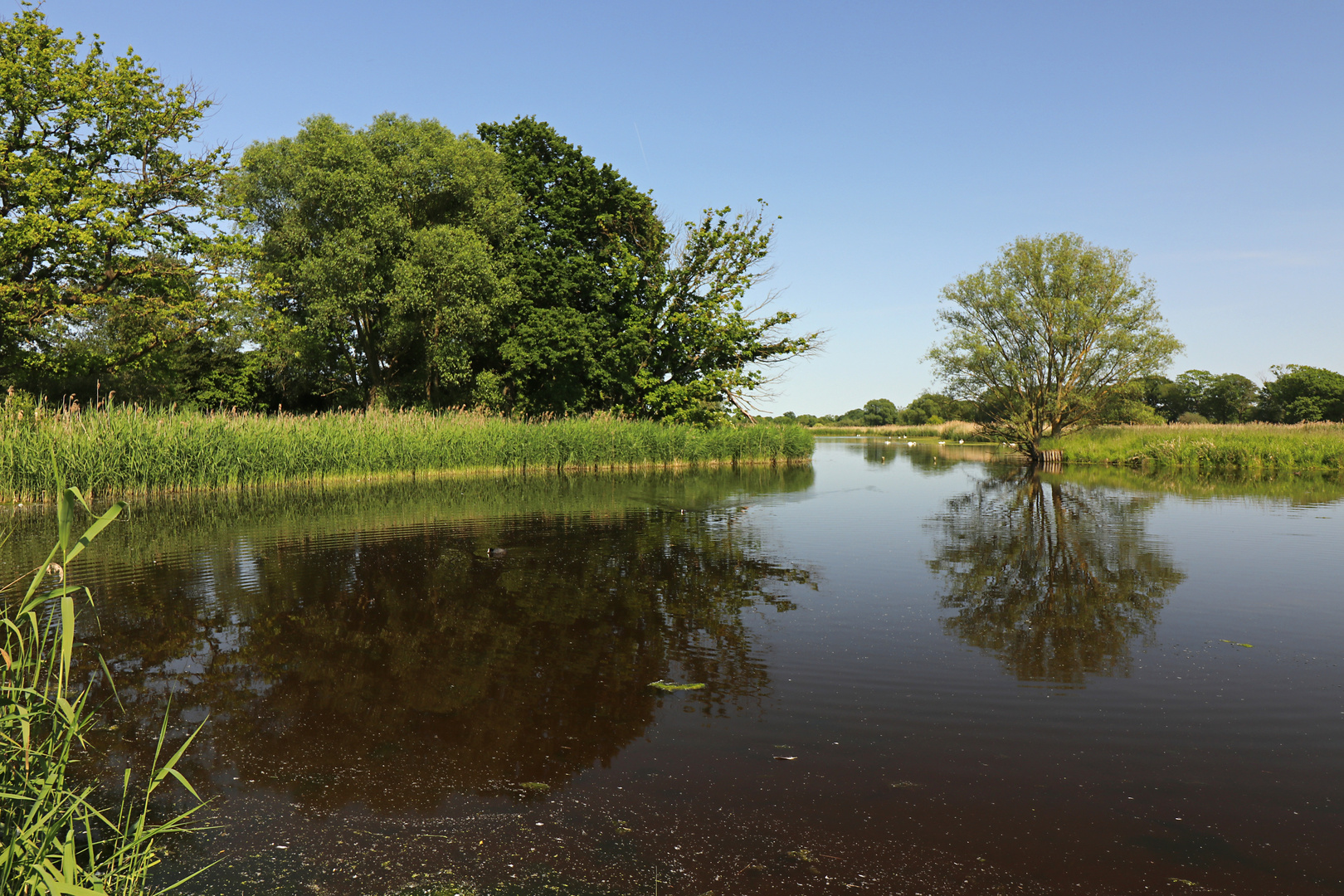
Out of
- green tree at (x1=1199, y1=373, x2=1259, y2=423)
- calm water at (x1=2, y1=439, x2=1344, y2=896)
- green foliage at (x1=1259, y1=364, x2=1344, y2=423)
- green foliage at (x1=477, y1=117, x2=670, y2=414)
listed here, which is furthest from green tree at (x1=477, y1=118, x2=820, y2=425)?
green tree at (x1=1199, y1=373, x2=1259, y2=423)

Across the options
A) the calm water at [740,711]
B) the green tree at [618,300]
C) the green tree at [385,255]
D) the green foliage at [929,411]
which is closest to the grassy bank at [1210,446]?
the green tree at [618,300]

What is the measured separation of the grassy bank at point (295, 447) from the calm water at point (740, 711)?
6.13 m

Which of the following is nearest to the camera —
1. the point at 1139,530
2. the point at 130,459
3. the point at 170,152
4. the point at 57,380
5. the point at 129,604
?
the point at 129,604

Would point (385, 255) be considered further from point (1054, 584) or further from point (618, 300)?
point (1054, 584)

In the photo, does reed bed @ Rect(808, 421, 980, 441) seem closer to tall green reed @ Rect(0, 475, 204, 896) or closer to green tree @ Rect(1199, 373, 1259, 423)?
green tree @ Rect(1199, 373, 1259, 423)

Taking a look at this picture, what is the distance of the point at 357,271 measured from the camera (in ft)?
Answer: 107

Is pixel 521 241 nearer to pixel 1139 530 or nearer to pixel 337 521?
pixel 337 521

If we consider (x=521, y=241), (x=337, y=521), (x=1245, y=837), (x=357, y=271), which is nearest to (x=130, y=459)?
(x=337, y=521)

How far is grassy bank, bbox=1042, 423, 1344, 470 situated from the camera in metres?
35.2

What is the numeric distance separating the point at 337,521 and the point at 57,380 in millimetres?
26445

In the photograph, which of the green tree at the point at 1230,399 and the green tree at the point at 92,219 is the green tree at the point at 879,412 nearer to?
the green tree at the point at 1230,399

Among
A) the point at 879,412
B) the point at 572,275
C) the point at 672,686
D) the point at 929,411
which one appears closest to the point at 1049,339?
the point at 572,275

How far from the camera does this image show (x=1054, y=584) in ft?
33.2

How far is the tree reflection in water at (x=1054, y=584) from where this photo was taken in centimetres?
702
